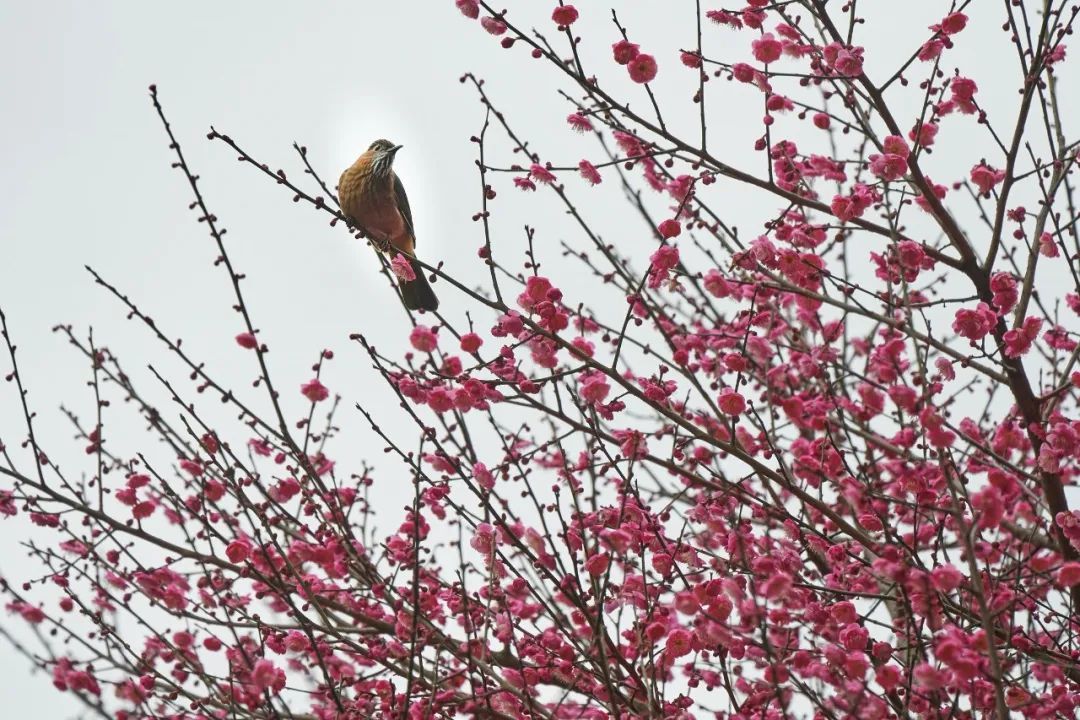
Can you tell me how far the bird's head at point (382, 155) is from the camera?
7887 mm

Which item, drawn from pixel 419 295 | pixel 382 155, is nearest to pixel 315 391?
pixel 419 295

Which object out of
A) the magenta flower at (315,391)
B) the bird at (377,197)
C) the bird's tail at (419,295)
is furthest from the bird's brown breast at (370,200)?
the magenta flower at (315,391)

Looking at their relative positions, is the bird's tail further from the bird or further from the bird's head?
the bird's head

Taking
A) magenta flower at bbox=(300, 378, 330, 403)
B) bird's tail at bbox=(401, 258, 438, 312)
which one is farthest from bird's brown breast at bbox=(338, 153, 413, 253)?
magenta flower at bbox=(300, 378, 330, 403)

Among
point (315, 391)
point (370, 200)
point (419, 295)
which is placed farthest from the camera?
point (370, 200)

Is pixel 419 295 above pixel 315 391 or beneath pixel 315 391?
above

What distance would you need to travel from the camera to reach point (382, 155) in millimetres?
8008

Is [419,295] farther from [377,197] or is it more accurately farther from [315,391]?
[315,391]

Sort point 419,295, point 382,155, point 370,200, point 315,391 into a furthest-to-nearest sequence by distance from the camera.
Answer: point 382,155 < point 370,200 < point 419,295 < point 315,391

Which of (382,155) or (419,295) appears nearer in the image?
(419,295)

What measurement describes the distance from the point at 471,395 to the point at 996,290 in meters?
2.38

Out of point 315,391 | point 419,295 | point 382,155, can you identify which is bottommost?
point 315,391

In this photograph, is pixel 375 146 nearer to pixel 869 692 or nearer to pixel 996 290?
pixel 996 290

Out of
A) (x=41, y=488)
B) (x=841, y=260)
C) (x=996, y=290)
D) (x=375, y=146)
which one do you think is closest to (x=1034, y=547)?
(x=996, y=290)
